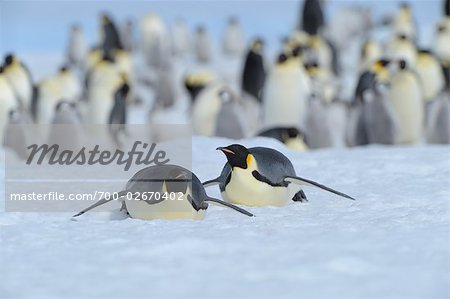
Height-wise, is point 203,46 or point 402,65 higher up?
point 203,46

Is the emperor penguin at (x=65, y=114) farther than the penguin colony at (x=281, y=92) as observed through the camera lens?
No

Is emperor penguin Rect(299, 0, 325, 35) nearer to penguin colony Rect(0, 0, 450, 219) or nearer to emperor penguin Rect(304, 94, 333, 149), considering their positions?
penguin colony Rect(0, 0, 450, 219)

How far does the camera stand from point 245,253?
2920mm

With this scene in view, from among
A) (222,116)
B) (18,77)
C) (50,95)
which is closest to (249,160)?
(222,116)

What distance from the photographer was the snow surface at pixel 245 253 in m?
2.53

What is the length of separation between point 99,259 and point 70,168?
8.70 feet

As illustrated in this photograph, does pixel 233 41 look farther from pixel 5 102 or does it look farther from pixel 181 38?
pixel 5 102

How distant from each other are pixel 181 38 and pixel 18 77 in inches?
615

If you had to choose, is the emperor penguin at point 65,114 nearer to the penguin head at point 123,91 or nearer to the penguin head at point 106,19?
the penguin head at point 123,91

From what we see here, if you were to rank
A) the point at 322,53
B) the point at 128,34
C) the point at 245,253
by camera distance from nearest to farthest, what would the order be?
the point at 245,253 → the point at 322,53 → the point at 128,34

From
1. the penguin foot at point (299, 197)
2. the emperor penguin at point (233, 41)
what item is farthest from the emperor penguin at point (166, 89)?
the penguin foot at point (299, 197)

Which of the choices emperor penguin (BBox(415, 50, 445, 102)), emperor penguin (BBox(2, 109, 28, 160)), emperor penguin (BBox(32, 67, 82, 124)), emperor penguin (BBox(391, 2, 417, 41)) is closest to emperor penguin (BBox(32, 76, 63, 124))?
emperor penguin (BBox(32, 67, 82, 124))

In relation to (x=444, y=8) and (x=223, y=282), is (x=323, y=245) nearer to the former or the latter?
(x=223, y=282)

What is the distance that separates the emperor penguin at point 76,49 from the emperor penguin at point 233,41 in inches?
191
